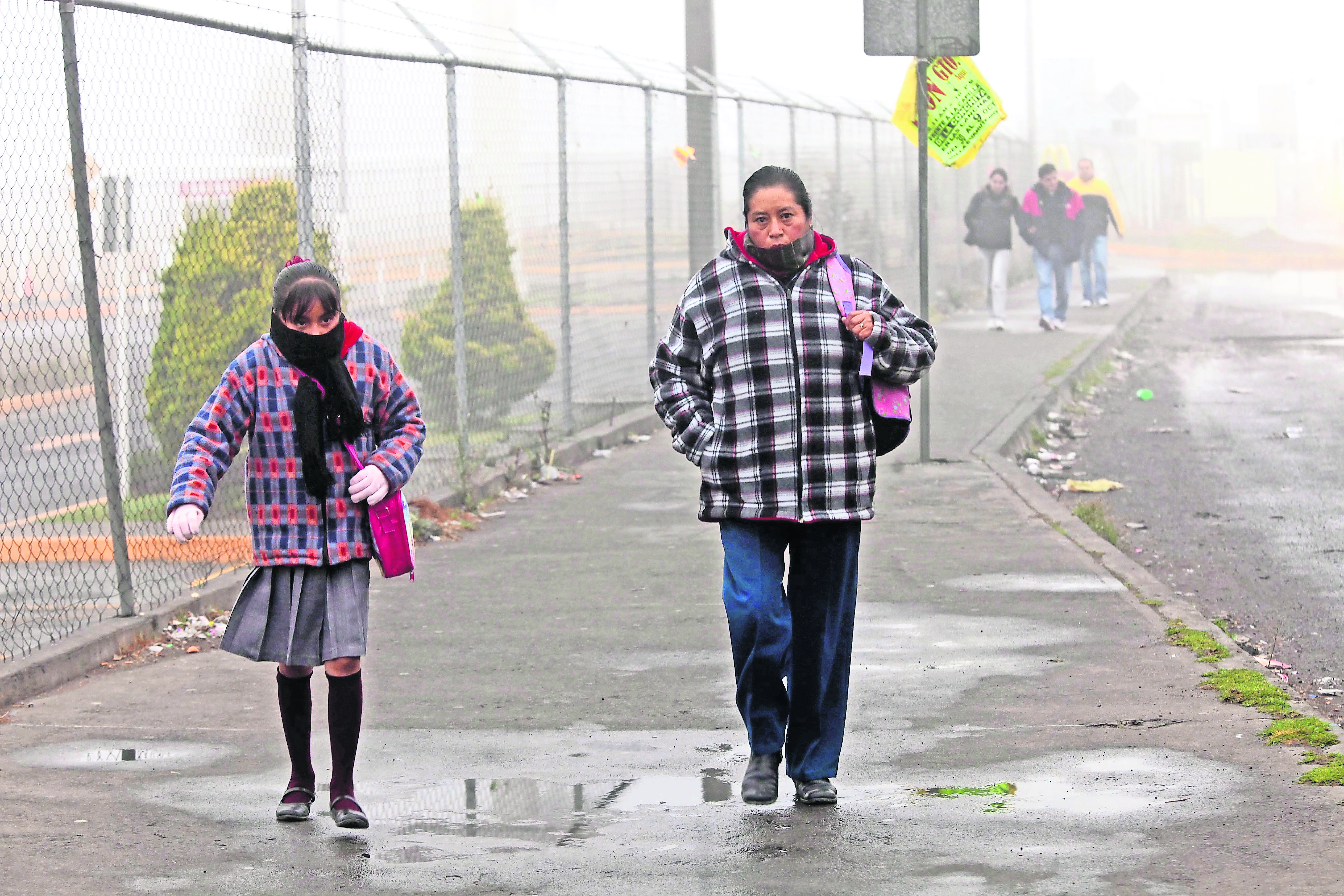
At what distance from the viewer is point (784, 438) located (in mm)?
4879

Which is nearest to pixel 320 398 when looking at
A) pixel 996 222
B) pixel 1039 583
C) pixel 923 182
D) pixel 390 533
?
pixel 390 533

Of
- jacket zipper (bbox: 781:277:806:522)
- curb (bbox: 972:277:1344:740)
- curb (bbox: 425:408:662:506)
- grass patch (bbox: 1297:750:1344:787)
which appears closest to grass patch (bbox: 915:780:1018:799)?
grass patch (bbox: 1297:750:1344:787)

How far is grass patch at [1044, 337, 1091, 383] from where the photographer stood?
16.6 metres

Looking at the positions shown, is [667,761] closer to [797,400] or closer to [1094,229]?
[797,400]

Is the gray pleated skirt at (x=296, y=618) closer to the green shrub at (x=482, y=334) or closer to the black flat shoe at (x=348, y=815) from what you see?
the black flat shoe at (x=348, y=815)

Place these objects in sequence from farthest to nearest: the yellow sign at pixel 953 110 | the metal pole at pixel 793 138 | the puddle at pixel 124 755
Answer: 1. the metal pole at pixel 793 138
2. the yellow sign at pixel 953 110
3. the puddle at pixel 124 755

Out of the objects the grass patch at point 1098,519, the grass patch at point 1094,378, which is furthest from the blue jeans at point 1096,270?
the grass patch at point 1098,519

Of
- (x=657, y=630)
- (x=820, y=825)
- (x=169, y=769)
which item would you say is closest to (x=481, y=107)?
(x=657, y=630)

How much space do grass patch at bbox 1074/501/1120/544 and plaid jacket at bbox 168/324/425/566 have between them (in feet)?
17.7

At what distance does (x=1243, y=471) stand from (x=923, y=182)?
294cm

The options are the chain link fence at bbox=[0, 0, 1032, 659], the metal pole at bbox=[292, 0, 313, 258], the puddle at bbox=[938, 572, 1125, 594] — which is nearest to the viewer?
the chain link fence at bbox=[0, 0, 1032, 659]

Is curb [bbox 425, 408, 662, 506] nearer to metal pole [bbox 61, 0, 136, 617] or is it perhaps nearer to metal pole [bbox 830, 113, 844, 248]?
metal pole [bbox 61, 0, 136, 617]

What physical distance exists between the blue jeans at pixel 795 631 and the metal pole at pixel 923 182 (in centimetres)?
607

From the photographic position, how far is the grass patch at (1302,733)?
5309mm
